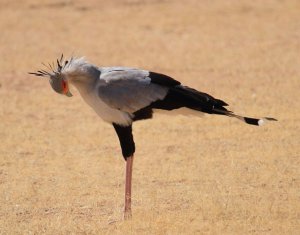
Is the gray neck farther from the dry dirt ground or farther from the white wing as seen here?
the dry dirt ground

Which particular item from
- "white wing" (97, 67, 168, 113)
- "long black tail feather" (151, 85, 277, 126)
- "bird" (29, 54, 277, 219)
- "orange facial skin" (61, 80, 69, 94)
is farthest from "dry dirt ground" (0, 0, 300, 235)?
"orange facial skin" (61, 80, 69, 94)

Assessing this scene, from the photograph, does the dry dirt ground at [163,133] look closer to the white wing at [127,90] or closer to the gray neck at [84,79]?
the white wing at [127,90]

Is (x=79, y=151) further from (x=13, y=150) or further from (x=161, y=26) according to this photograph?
(x=161, y=26)

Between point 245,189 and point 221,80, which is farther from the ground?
point 221,80

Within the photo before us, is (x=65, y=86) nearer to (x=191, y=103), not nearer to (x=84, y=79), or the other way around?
(x=84, y=79)

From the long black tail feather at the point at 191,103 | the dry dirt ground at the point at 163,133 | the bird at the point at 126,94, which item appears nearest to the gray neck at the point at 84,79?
the bird at the point at 126,94

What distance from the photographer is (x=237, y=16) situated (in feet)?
45.1

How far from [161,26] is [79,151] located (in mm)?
Result: 6367

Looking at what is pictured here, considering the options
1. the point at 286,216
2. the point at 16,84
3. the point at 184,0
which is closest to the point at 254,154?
the point at 286,216

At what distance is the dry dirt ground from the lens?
18.1 ft

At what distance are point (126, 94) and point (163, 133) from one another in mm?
2543

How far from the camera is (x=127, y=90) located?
5.41 metres

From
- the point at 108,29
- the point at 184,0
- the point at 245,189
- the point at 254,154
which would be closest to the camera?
the point at 245,189

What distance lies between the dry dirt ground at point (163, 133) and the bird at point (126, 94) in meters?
0.62
